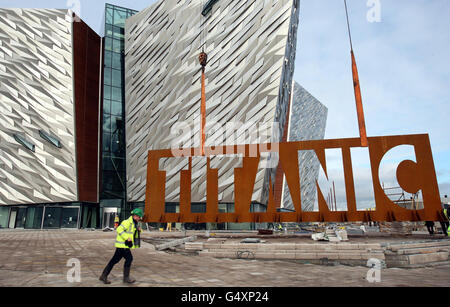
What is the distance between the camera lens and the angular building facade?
34000mm

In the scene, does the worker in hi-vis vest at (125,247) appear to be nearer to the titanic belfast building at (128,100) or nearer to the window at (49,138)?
the titanic belfast building at (128,100)

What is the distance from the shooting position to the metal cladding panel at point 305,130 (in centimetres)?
6397

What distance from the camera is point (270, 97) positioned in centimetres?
2916

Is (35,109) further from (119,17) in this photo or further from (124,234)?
(124,234)

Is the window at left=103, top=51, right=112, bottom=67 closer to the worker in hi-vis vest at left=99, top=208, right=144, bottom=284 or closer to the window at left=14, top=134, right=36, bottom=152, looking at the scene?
the window at left=14, top=134, right=36, bottom=152

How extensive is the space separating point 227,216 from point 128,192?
1030 inches

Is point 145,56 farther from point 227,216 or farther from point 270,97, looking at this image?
point 227,216

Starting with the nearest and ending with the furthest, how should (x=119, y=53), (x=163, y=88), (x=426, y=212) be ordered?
(x=426, y=212) < (x=163, y=88) < (x=119, y=53)

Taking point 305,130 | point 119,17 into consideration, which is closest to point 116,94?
point 119,17

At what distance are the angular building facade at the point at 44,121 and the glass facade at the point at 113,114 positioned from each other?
6.63 feet

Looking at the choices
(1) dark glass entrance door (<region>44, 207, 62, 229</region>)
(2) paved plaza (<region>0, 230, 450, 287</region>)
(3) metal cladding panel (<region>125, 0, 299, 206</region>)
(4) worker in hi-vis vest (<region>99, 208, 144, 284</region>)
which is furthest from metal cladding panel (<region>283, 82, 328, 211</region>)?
(4) worker in hi-vis vest (<region>99, 208, 144, 284</region>)

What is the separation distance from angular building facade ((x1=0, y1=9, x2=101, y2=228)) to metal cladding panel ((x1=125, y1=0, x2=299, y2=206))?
21.1ft

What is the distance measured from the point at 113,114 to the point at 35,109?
9267mm
